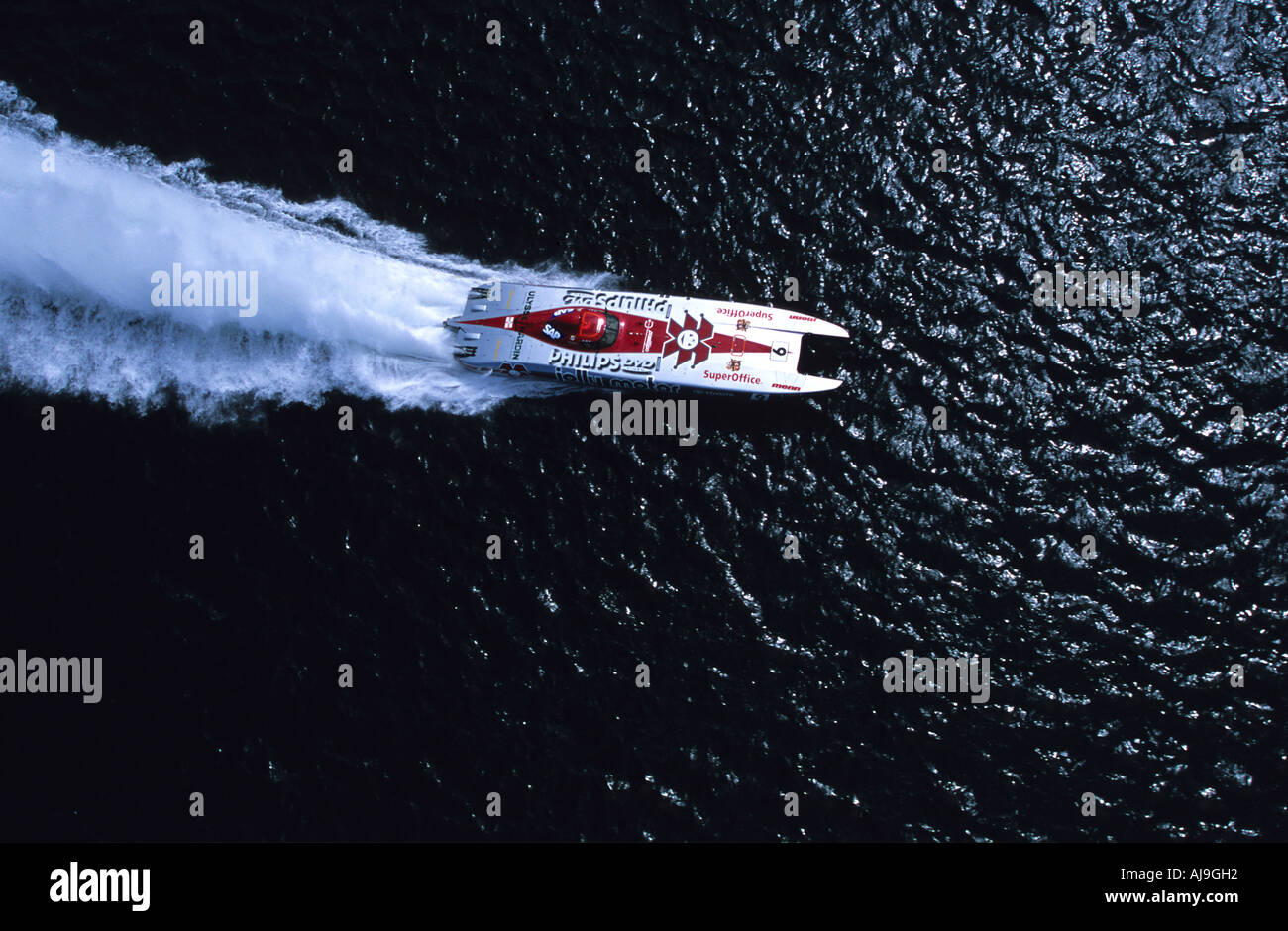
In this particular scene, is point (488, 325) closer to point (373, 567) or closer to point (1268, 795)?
point (373, 567)

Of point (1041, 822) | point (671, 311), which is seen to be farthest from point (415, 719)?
point (1041, 822)
